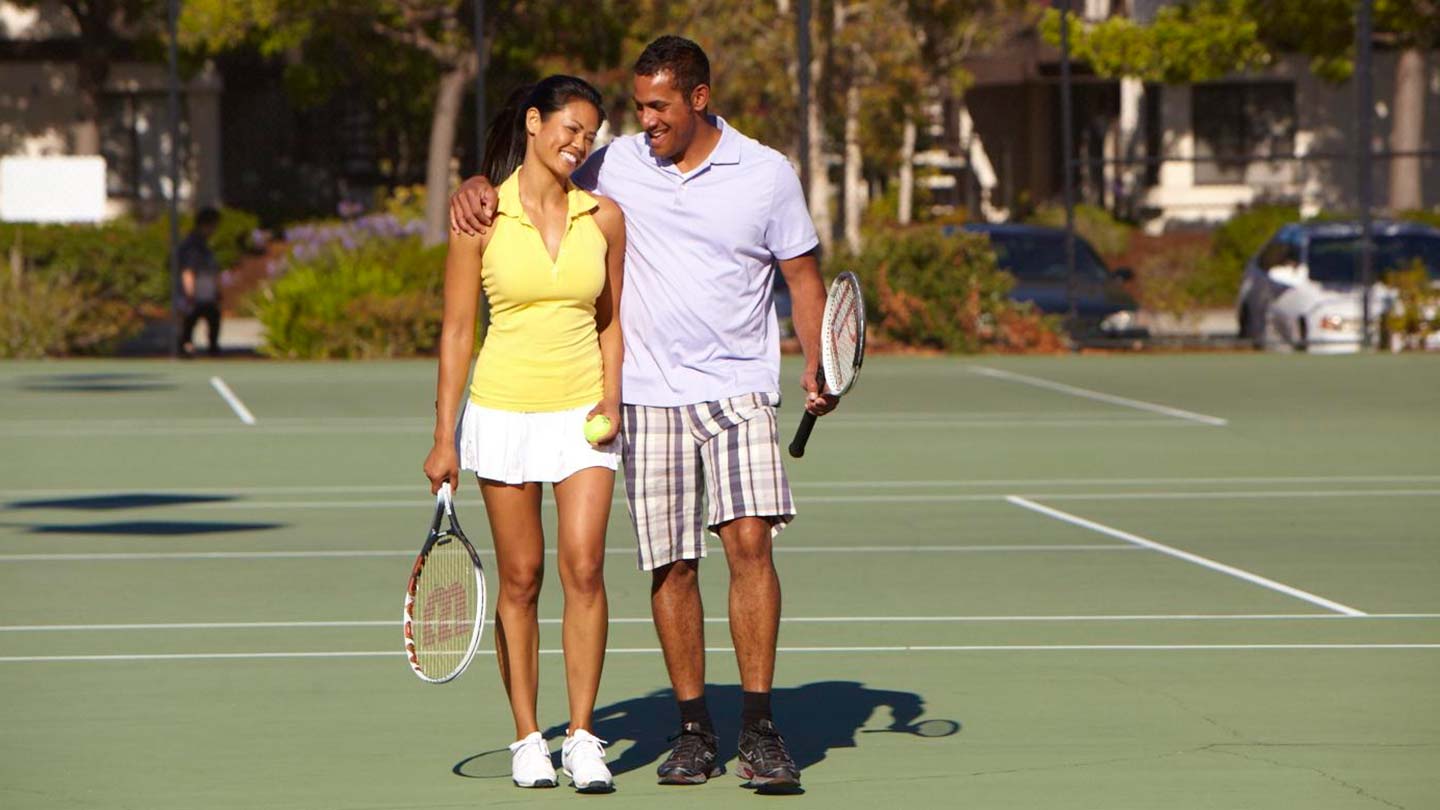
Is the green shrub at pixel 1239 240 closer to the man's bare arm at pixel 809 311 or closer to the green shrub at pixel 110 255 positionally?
the green shrub at pixel 110 255

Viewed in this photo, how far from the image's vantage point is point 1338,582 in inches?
465

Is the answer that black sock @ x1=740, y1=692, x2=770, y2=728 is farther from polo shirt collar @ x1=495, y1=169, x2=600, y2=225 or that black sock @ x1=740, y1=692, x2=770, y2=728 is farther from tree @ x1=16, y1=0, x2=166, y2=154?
tree @ x1=16, y1=0, x2=166, y2=154

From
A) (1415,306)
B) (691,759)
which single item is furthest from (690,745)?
(1415,306)

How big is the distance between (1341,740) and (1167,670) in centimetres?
138

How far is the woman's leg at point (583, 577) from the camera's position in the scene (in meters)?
7.05

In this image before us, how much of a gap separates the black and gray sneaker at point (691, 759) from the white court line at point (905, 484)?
8.98 meters

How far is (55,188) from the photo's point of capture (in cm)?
3044

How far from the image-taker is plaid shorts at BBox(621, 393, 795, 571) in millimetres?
7227

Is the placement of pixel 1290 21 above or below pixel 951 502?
above

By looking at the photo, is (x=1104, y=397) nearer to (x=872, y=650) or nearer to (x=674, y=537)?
(x=872, y=650)

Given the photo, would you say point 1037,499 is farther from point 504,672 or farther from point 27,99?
point 27,99

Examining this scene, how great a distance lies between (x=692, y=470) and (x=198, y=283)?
20938mm

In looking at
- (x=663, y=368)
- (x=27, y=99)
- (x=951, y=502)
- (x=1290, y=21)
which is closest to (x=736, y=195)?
(x=663, y=368)

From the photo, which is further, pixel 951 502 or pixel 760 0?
pixel 760 0
